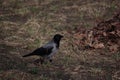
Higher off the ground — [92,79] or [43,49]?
[43,49]

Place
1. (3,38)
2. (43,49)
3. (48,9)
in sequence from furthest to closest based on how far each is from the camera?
(48,9) < (3,38) < (43,49)

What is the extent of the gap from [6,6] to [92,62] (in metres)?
8.34

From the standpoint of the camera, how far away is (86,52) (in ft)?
37.7

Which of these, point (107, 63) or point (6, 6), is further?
point (6, 6)

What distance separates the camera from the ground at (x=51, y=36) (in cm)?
962

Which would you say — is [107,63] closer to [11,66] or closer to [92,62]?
[92,62]

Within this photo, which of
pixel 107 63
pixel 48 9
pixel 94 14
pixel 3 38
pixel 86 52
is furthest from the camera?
pixel 48 9

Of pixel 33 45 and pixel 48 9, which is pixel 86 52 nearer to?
pixel 33 45

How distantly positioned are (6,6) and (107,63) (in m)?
8.59

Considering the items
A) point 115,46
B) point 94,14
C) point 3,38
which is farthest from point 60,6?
point 115,46

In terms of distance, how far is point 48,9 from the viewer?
16984 mm

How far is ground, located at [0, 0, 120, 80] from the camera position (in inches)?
379

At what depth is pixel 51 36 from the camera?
13.2m

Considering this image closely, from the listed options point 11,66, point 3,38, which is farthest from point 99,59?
point 3,38
